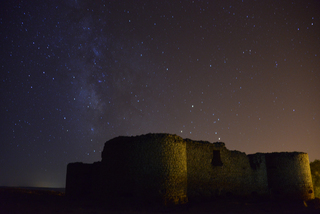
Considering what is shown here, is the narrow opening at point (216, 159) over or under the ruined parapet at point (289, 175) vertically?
over

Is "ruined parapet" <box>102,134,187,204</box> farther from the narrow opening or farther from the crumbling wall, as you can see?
the narrow opening

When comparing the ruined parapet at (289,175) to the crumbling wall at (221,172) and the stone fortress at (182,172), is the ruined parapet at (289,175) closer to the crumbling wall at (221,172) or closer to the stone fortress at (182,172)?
the stone fortress at (182,172)

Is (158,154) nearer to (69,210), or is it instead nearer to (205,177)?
(205,177)

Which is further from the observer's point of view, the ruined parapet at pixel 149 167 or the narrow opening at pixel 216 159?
the narrow opening at pixel 216 159

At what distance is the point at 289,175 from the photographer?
1947 cm

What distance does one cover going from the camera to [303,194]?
63.2 ft

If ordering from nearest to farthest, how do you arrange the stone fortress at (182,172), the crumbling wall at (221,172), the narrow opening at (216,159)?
the stone fortress at (182,172)
the crumbling wall at (221,172)
the narrow opening at (216,159)

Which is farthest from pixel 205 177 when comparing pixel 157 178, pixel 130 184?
pixel 130 184

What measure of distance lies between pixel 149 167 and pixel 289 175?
12.8 meters

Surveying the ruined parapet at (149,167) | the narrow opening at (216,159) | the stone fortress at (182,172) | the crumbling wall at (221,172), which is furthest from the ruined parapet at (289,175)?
the ruined parapet at (149,167)

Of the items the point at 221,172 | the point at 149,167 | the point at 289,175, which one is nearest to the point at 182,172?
the point at 149,167

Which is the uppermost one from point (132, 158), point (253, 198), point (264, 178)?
point (132, 158)

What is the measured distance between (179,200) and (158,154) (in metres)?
2.74

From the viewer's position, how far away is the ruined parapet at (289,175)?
19188 millimetres
